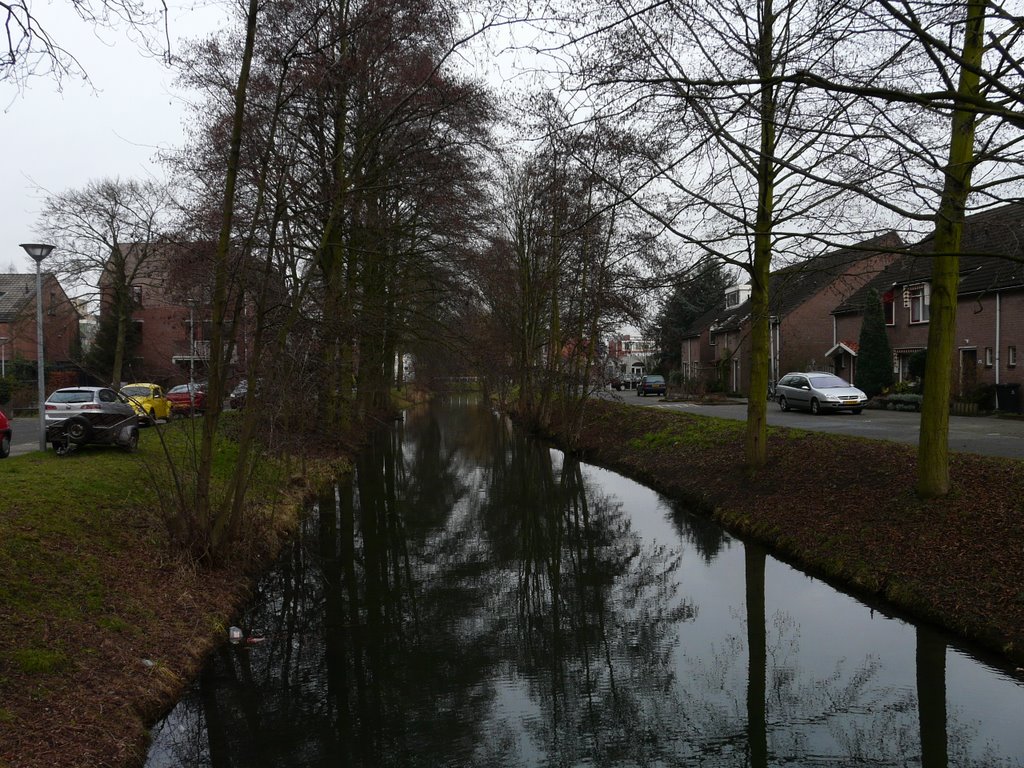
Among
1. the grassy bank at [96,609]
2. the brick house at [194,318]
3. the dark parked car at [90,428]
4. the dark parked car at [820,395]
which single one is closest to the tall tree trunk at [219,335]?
the brick house at [194,318]

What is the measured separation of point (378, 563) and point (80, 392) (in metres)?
9.56

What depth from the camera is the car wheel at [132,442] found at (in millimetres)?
15106

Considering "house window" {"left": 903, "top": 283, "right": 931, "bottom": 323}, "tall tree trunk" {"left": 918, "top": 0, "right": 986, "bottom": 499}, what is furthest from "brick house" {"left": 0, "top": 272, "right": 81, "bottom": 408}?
"house window" {"left": 903, "top": 283, "right": 931, "bottom": 323}

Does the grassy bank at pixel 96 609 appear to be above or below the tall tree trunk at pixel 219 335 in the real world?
below

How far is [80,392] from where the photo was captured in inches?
691

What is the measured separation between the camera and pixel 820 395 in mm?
27891

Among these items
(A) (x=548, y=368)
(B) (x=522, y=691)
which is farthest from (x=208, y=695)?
(A) (x=548, y=368)

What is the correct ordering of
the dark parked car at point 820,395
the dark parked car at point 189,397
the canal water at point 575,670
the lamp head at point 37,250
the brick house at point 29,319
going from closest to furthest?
1. the canal water at point 575,670
2. the dark parked car at point 189,397
3. the lamp head at point 37,250
4. the brick house at point 29,319
5. the dark parked car at point 820,395

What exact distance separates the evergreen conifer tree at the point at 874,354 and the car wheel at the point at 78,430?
99.2ft

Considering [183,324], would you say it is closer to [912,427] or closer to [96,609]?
[96,609]

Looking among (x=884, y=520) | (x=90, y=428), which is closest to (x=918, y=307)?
(x=884, y=520)

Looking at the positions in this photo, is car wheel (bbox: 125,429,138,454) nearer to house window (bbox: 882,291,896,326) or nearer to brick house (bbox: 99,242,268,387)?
brick house (bbox: 99,242,268,387)

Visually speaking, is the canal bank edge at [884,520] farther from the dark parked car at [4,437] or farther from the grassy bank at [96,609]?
the dark parked car at [4,437]

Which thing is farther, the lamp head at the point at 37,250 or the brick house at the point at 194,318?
the lamp head at the point at 37,250
